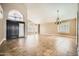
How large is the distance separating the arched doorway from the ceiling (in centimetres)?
18

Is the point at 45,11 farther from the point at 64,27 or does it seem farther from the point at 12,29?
the point at 12,29

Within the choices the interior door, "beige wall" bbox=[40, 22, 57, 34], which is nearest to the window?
"beige wall" bbox=[40, 22, 57, 34]

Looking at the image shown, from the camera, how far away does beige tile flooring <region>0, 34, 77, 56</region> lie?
2.07 m

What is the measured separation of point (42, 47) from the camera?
2.10 m

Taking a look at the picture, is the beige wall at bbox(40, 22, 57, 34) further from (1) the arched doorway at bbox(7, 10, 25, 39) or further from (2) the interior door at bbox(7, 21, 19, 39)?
(2) the interior door at bbox(7, 21, 19, 39)

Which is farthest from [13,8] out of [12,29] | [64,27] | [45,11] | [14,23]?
[64,27]

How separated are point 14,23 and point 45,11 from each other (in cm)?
60

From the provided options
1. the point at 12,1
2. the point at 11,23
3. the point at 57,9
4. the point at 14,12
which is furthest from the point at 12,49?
the point at 57,9

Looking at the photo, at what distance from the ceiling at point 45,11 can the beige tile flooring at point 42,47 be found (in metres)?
0.33

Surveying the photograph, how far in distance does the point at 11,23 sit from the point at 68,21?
1.02 metres

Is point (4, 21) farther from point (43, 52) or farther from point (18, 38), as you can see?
point (43, 52)

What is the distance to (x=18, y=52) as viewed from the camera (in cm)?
A: 209

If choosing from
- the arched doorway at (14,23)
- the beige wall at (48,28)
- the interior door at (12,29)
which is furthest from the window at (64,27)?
the interior door at (12,29)

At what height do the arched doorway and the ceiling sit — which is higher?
the ceiling
